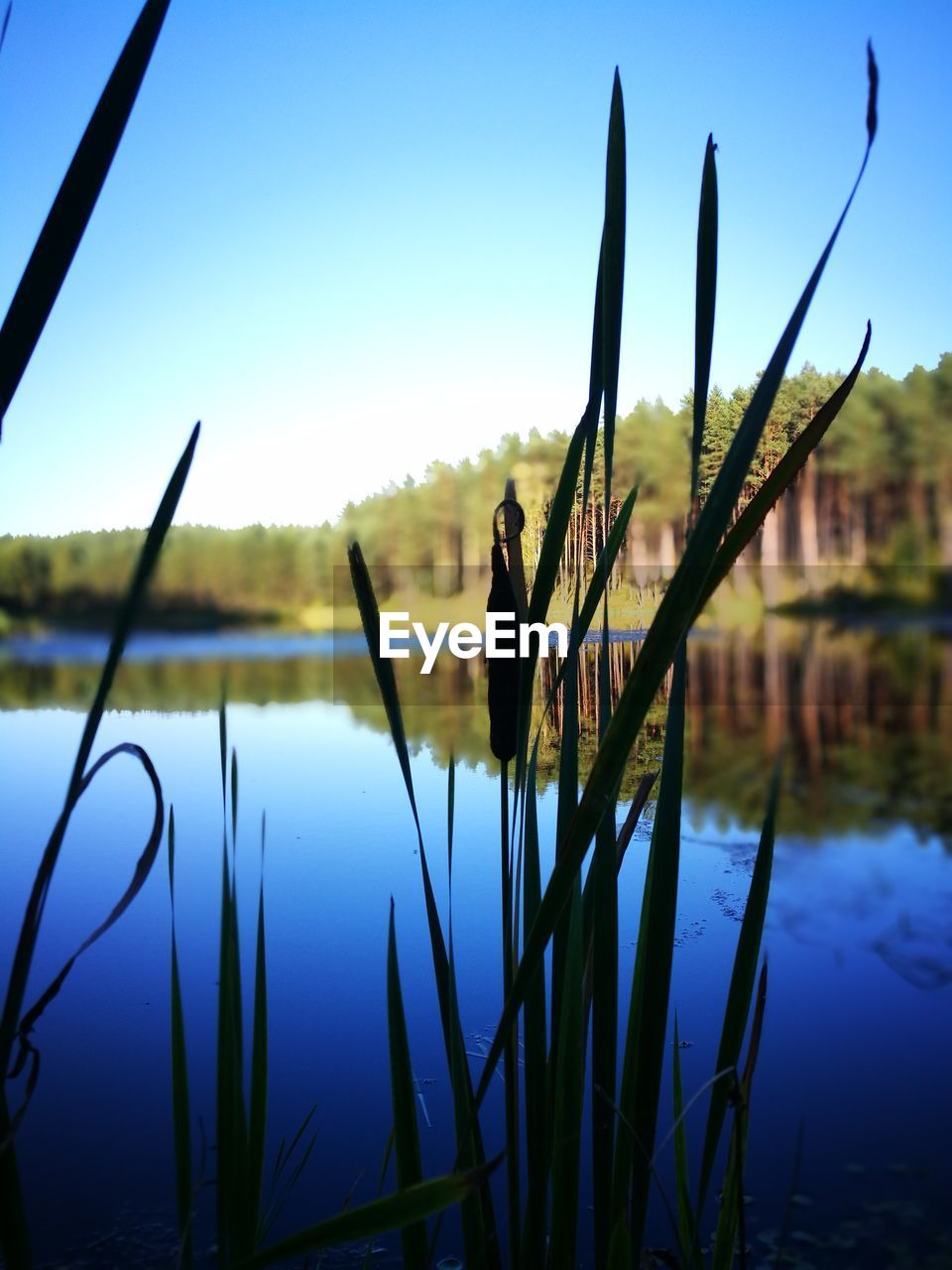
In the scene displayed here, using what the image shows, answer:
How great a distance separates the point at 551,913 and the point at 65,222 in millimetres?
154

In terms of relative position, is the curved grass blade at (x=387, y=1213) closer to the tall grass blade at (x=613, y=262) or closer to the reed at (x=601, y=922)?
the reed at (x=601, y=922)

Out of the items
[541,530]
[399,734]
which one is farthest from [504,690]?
[541,530]

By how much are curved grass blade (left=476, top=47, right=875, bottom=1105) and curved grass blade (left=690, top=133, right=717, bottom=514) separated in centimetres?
8

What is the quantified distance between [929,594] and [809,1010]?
736 centimetres

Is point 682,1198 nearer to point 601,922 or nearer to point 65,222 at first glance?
point 601,922

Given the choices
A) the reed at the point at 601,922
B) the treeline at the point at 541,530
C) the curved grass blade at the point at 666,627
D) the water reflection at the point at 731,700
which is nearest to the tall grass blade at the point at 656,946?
the reed at the point at 601,922

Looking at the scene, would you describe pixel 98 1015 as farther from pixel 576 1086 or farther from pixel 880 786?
pixel 880 786

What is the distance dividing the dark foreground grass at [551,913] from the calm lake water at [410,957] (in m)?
0.05

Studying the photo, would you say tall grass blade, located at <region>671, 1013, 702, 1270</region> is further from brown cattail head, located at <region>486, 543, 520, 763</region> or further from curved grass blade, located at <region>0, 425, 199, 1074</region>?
curved grass blade, located at <region>0, 425, 199, 1074</region>

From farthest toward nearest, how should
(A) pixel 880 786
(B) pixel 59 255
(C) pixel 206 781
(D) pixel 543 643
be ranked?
(A) pixel 880 786 < (C) pixel 206 781 < (D) pixel 543 643 < (B) pixel 59 255

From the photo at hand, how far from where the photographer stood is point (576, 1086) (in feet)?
1.18

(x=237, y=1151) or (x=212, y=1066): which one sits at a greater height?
(x=237, y=1151)

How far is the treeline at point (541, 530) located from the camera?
283 inches

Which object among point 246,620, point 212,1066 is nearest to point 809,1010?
point 212,1066
